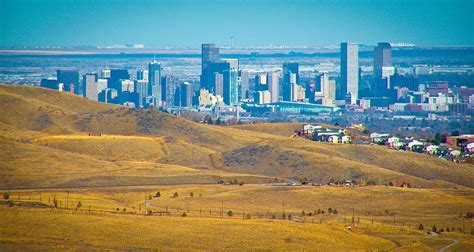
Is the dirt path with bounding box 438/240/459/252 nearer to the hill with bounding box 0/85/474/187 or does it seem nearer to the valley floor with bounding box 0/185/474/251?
the valley floor with bounding box 0/185/474/251

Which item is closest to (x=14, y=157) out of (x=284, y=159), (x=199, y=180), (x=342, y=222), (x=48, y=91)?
(x=199, y=180)

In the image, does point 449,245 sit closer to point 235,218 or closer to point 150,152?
point 235,218

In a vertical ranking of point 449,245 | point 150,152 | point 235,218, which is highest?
point 235,218

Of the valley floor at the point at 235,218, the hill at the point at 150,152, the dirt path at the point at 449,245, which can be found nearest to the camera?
the valley floor at the point at 235,218

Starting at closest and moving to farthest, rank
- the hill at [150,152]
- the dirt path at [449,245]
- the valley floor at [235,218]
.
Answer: the valley floor at [235,218] → the dirt path at [449,245] → the hill at [150,152]

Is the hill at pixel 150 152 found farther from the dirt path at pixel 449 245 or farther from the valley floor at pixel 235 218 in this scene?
the dirt path at pixel 449 245

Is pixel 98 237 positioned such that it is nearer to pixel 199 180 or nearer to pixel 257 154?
pixel 199 180

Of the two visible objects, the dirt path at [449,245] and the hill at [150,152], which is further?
the hill at [150,152]

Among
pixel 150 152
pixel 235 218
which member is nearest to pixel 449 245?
pixel 235 218

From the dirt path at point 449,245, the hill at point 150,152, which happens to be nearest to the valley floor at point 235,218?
the dirt path at point 449,245
